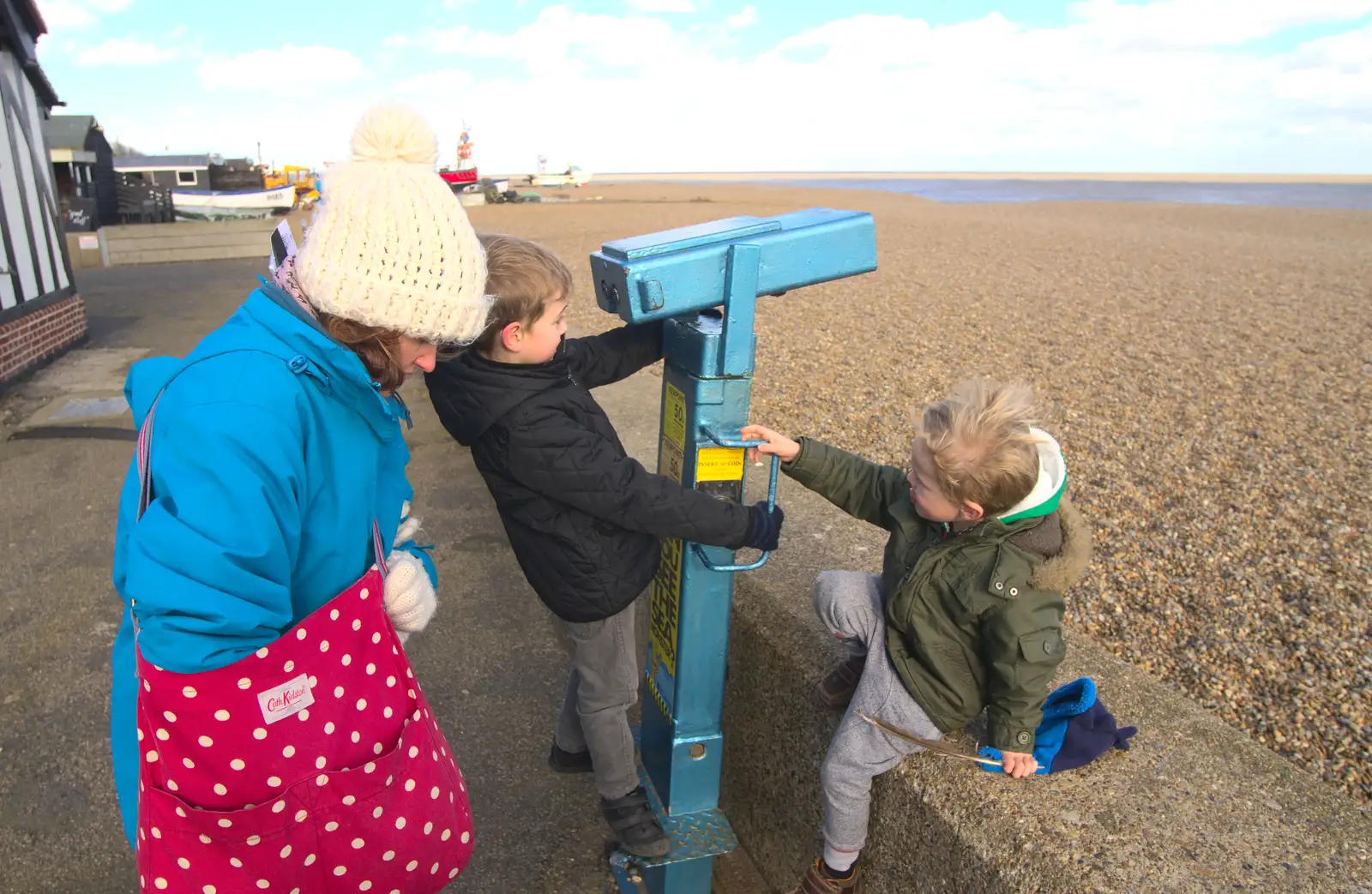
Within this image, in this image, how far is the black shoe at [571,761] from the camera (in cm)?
263

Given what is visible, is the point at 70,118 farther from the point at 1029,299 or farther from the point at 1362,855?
the point at 1362,855

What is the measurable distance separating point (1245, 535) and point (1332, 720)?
4.80 ft

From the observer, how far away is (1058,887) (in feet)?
5.25

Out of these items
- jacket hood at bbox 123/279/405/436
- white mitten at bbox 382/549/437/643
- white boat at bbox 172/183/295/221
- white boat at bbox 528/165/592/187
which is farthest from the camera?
white boat at bbox 528/165/592/187

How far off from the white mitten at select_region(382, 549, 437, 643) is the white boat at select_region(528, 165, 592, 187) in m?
52.5

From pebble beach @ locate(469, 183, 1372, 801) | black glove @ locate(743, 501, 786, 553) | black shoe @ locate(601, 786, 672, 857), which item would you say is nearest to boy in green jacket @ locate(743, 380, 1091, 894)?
black glove @ locate(743, 501, 786, 553)

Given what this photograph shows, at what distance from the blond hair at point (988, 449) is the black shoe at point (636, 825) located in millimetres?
1172

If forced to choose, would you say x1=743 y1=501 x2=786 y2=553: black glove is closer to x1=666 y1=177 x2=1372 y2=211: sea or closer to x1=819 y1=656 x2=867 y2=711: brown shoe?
x1=819 y1=656 x2=867 y2=711: brown shoe

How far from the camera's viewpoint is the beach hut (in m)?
7.66

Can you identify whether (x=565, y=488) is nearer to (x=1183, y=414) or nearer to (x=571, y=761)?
(x=571, y=761)

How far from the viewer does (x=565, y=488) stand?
195 centimetres

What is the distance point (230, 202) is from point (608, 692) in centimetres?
2990

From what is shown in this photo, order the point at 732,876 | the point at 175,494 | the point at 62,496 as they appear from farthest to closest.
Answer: the point at 62,496
the point at 732,876
the point at 175,494

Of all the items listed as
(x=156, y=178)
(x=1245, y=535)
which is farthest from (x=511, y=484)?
(x=156, y=178)
